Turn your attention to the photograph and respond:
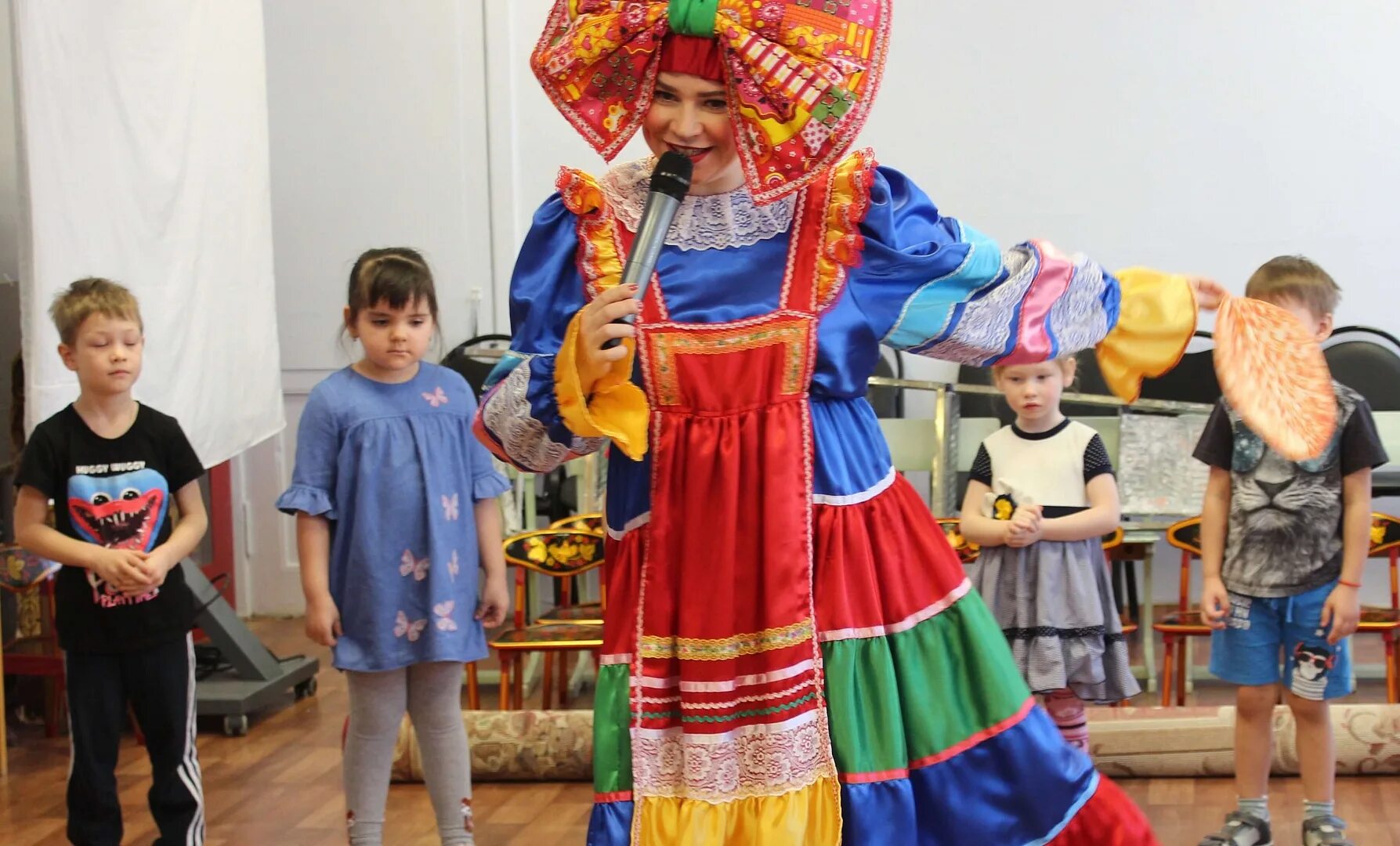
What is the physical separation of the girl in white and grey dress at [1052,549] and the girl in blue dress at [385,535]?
1101 mm

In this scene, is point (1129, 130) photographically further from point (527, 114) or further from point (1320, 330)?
point (1320, 330)

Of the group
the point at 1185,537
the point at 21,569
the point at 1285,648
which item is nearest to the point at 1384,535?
the point at 1185,537

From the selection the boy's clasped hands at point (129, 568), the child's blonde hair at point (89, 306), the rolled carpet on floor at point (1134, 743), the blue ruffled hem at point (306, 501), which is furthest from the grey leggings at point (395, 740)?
the child's blonde hair at point (89, 306)

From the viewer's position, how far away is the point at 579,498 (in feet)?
16.9

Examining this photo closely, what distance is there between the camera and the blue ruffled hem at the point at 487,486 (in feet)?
9.48

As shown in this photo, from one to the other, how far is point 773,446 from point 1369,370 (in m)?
4.01

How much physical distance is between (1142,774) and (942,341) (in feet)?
7.23

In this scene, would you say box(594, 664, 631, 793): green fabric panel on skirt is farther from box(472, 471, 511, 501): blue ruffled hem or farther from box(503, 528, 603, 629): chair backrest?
box(503, 528, 603, 629): chair backrest

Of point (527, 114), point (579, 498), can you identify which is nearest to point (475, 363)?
point (579, 498)

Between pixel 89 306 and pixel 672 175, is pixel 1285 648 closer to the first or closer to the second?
pixel 672 175

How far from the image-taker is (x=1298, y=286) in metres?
2.85

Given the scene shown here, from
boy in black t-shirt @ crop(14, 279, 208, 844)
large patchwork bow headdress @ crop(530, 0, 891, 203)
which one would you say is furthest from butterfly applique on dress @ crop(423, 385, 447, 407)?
large patchwork bow headdress @ crop(530, 0, 891, 203)

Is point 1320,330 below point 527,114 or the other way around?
below

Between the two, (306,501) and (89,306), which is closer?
(306,501)
